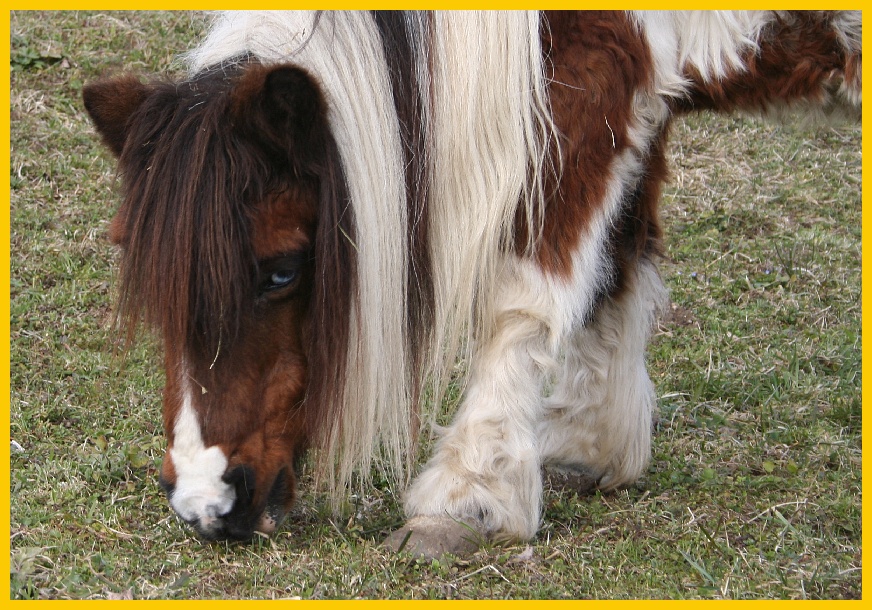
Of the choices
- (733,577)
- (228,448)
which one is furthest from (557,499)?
(228,448)

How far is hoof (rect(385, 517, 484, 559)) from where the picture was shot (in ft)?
9.57

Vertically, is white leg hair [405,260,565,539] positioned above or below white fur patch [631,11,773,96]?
below

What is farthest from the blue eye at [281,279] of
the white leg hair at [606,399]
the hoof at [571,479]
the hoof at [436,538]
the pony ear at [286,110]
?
the hoof at [571,479]

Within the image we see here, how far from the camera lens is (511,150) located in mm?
2875

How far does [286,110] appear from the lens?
264 centimetres

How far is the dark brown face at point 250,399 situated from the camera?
106 inches

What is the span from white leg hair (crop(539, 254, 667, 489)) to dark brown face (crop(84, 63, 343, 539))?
3.54 ft

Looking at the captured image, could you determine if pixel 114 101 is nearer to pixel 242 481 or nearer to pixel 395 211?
pixel 395 211

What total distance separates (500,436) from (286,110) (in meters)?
1.11

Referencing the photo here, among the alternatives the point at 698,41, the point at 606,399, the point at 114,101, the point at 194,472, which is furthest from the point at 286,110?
the point at 606,399

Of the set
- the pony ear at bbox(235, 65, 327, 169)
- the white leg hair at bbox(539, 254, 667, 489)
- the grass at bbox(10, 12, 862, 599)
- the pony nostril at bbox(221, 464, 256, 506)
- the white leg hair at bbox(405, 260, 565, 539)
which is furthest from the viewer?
the white leg hair at bbox(539, 254, 667, 489)

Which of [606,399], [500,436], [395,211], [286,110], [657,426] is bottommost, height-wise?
[657,426]

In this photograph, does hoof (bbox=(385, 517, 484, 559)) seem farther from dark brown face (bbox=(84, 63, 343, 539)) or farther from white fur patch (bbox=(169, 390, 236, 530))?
white fur patch (bbox=(169, 390, 236, 530))

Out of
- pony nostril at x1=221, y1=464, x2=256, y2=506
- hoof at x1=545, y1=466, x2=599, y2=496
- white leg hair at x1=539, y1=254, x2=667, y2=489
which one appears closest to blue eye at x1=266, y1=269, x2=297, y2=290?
pony nostril at x1=221, y1=464, x2=256, y2=506
